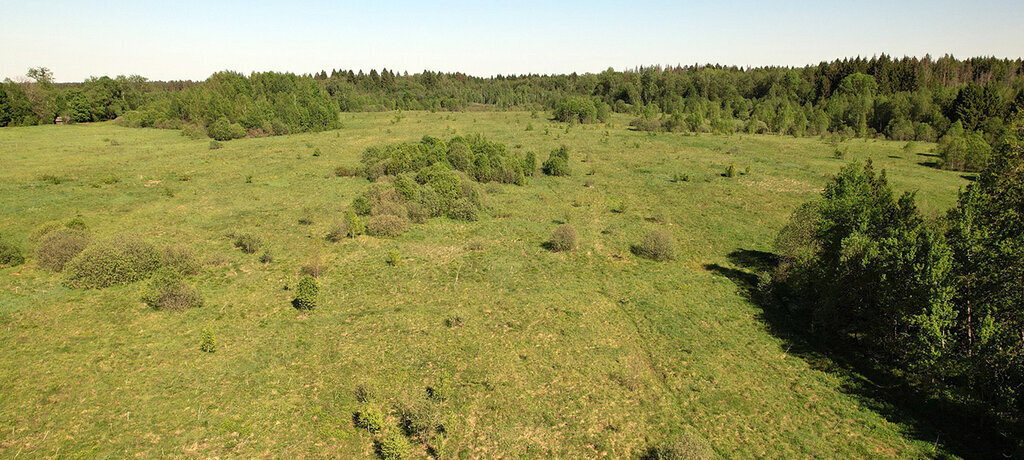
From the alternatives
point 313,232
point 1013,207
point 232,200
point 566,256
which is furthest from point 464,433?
point 232,200

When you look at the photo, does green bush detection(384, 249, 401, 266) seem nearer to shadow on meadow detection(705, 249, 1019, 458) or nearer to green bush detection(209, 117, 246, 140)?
shadow on meadow detection(705, 249, 1019, 458)

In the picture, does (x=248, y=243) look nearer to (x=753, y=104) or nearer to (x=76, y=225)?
(x=76, y=225)

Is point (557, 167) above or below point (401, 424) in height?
above

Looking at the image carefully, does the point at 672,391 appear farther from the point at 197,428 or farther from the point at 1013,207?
the point at 197,428

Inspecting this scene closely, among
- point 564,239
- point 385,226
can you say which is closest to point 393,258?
point 385,226

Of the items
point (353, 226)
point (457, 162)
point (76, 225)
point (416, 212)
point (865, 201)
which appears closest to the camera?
point (865, 201)

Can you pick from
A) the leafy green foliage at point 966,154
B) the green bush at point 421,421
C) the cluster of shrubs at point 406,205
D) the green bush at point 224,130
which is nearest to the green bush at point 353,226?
the cluster of shrubs at point 406,205

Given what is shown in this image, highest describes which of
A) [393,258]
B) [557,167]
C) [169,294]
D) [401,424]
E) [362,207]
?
[557,167]
